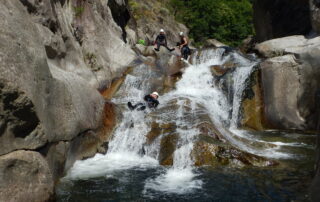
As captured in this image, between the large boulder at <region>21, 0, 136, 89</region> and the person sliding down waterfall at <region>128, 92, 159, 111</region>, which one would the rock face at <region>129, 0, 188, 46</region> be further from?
the person sliding down waterfall at <region>128, 92, 159, 111</region>

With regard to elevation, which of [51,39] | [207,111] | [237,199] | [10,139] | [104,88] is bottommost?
[237,199]

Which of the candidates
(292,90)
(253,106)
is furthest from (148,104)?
(292,90)

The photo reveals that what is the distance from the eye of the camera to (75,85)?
9844mm

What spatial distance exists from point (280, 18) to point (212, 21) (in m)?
24.8

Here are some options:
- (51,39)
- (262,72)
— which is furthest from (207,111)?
(51,39)

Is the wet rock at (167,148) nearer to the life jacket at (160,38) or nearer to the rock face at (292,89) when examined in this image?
the rock face at (292,89)

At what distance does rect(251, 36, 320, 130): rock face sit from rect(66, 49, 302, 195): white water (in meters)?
1.10

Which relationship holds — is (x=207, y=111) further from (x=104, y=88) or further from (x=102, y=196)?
(x=102, y=196)

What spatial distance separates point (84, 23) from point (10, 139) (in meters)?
10.9

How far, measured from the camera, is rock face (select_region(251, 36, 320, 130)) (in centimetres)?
1302

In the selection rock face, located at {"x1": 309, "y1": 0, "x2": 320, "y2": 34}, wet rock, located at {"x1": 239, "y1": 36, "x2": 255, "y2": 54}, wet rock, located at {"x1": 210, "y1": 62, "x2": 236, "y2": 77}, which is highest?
wet rock, located at {"x1": 239, "y1": 36, "x2": 255, "y2": 54}

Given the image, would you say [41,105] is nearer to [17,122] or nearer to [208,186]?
[17,122]

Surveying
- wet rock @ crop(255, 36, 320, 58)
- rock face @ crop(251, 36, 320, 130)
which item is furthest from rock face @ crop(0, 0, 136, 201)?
wet rock @ crop(255, 36, 320, 58)

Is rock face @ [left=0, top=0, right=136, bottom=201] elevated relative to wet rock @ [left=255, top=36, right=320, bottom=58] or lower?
lower
